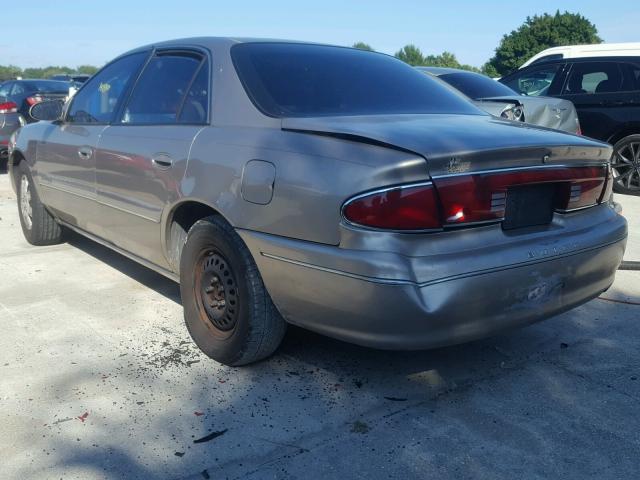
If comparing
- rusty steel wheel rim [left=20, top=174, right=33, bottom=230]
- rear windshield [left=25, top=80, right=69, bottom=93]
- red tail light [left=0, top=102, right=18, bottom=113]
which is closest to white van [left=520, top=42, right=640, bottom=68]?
rusty steel wheel rim [left=20, top=174, right=33, bottom=230]

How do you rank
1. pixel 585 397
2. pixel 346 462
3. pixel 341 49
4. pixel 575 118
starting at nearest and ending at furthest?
pixel 346 462, pixel 585 397, pixel 341 49, pixel 575 118

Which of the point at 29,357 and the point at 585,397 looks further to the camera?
the point at 29,357

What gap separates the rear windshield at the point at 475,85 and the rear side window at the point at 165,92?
4.60 m

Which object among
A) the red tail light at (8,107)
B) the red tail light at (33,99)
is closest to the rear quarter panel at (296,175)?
the red tail light at (8,107)

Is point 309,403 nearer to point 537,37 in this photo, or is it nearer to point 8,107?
point 8,107

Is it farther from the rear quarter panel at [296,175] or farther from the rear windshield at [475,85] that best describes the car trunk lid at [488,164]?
the rear windshield at [475,85]

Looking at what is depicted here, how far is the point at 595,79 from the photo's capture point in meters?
8.77

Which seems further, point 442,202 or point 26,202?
point 26,202

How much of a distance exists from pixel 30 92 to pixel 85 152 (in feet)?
28.2

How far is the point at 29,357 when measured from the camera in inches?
132

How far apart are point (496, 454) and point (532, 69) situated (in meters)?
7.88

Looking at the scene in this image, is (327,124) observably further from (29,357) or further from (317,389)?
(29,357)

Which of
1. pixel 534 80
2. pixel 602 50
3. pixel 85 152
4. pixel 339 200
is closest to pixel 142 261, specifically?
pixel 85 152

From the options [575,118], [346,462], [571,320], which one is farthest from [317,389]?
[575,118]
